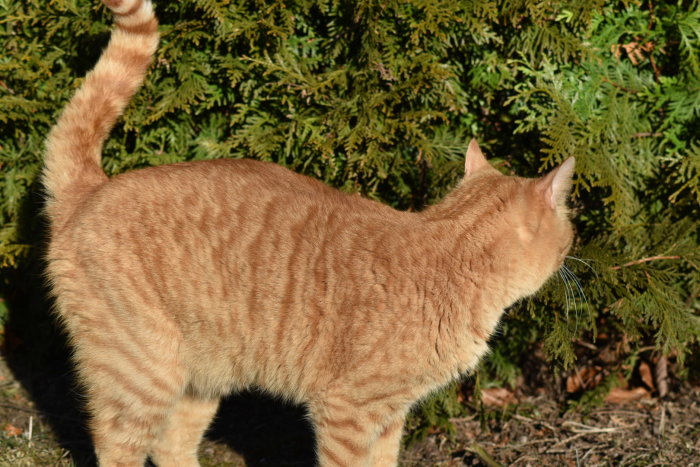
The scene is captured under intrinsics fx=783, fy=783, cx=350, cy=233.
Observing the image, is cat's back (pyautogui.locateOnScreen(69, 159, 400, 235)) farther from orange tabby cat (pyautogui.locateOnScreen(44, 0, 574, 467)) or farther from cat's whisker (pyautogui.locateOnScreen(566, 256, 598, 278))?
cat's whisker (pyautogui.locateOnScreen(566, 256, 598, 278))

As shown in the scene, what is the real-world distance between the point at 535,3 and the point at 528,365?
221 centimetres

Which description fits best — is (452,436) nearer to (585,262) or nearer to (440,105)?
(585,262)

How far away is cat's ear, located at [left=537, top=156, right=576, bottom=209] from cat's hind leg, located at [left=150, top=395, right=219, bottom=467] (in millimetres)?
1939

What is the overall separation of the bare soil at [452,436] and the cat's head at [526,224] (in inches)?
46.3

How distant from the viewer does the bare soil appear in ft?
13.3

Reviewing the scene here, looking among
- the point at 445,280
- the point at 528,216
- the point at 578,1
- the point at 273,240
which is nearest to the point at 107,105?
the point at 273,240

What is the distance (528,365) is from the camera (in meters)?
4.85

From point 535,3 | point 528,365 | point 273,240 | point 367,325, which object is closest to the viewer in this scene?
point 367,325

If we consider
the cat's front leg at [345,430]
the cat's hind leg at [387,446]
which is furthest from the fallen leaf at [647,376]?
the cat's front leg at [345,430]

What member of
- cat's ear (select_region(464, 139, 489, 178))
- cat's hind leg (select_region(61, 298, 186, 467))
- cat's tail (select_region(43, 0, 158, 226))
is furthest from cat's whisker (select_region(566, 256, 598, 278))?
cat's tail (select_region(43, 0, 158, 226))

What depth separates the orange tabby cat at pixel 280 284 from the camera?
3.22 m

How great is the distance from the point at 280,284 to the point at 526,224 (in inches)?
42.0

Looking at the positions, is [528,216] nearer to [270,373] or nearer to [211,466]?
[270,373]

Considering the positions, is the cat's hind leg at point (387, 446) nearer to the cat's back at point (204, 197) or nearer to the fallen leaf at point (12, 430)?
the cat's back at point (204, 197)
